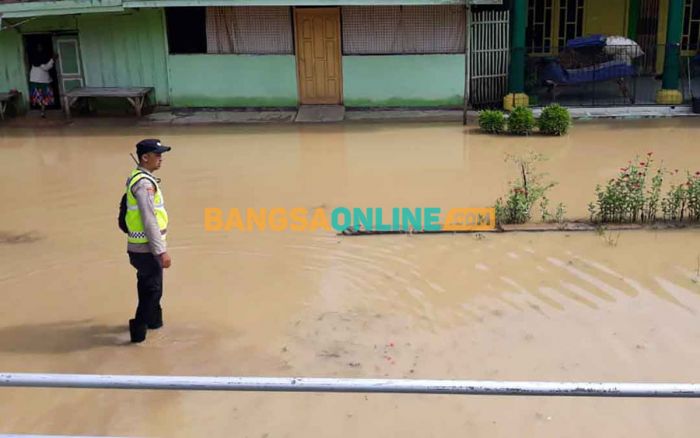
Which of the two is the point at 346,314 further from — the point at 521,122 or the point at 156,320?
the point at 521,122

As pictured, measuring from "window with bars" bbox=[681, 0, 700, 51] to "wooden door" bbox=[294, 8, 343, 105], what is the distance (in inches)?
337

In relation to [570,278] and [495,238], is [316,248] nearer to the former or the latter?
[495,238]

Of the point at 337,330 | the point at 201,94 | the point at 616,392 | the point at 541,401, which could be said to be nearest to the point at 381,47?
the point at 201,94

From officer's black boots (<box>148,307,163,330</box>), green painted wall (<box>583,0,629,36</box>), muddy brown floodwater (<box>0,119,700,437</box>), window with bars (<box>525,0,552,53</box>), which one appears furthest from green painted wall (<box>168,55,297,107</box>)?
officer's black boots (<box>148,307,163,330</box>)

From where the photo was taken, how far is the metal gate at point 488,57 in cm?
1573

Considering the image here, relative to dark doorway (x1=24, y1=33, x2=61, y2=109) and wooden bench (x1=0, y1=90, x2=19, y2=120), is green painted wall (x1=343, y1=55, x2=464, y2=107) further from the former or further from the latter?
wooden bench (x1=0, y1=90, x2=19, y2=120)

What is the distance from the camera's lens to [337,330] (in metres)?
5.55

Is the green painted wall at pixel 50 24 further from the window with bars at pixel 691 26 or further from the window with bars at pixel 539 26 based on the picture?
the window with bars at pixel 691 26

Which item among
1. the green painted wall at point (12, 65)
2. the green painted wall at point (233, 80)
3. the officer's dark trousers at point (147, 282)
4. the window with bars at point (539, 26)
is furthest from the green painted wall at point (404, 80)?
the officer's dark trousers at point (147, 282)

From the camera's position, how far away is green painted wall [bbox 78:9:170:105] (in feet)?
53.5

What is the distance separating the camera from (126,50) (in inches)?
650

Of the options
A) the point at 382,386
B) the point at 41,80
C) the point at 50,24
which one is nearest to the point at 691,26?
the point at 50,24

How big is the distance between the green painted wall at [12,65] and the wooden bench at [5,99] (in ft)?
0.91

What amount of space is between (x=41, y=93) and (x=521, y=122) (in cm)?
1098
